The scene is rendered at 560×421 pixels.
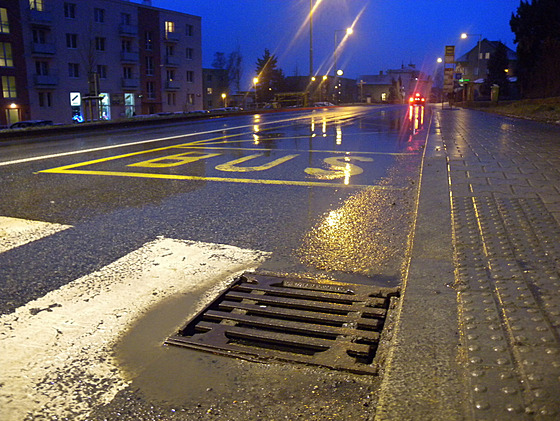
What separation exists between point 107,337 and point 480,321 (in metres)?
2.00

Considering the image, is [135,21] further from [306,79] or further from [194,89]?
[306,79]

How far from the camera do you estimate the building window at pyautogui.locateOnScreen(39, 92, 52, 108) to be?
52.9 m

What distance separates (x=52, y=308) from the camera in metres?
3.23

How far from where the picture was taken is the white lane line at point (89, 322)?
2.32m

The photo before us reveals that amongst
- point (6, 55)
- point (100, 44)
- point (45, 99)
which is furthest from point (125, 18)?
point (6, 55)

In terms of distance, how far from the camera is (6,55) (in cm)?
5028

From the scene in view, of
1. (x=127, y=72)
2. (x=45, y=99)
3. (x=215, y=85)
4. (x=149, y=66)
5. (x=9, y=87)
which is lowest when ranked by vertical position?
(x=45, y=99)

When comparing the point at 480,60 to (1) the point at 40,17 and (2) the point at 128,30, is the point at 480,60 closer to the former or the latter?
(2) the point at 128,30

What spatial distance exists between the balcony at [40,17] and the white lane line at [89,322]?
Answer: 55.3m

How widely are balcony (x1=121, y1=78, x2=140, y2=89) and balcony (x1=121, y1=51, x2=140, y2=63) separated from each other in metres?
2.09

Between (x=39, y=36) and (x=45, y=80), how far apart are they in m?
4.72

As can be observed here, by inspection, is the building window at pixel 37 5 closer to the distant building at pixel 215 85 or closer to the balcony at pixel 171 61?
the balcony at pixel 171 61

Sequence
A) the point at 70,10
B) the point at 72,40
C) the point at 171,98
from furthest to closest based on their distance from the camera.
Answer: the point at 171,98, the point at 72,40, the point at 70,10

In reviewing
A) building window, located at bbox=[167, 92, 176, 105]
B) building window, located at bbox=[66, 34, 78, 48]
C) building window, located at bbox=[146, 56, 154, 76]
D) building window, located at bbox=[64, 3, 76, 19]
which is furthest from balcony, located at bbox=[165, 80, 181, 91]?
building window, located at bbox=[64, 3, 76, 19]
